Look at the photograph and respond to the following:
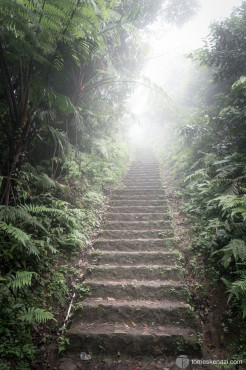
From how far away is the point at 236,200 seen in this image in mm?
3045

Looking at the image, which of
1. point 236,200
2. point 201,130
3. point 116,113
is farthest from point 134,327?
point 116,113

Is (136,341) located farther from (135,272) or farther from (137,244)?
(137,244)

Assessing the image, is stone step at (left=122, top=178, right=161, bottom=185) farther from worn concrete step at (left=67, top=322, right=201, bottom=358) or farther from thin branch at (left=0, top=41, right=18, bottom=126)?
worn concrete step at (left=67, top=322, right=201, bottom=358)

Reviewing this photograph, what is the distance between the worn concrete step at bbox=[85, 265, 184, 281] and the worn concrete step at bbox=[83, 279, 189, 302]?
0.35 feet

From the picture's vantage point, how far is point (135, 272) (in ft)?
11.5

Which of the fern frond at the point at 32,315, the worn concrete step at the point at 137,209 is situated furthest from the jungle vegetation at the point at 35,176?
the worn concrete step at the point at 137,209

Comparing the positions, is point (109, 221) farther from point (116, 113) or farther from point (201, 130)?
point (116, 113)

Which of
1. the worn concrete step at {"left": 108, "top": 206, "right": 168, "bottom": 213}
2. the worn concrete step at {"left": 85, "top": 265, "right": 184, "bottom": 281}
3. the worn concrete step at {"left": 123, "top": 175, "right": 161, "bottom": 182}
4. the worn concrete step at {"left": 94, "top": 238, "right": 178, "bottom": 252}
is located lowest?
the worn concrete step at {"left": 85, "top": 265, "right": 184, "bottom": 281}

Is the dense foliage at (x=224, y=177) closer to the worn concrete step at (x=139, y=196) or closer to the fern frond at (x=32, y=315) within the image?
the worn concrete step at (x=139, y=196)

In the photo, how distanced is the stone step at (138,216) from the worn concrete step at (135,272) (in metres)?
1.56

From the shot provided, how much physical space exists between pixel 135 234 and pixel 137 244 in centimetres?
36

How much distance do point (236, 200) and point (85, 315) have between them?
2.76 meters

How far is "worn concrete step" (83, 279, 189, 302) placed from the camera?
3.06m

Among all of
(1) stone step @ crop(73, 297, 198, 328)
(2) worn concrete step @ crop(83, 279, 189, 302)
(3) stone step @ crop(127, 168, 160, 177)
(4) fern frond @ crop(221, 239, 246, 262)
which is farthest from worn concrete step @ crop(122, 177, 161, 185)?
(1) stone step @ crop(73, 297, 198, 328)
